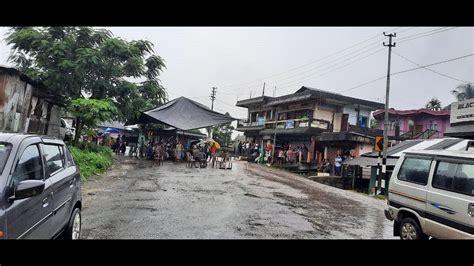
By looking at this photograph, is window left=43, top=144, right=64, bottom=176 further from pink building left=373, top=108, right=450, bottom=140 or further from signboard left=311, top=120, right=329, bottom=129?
pink building left=373, top=108, right=450, bottom=140

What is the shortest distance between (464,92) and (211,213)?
2892 centimetres

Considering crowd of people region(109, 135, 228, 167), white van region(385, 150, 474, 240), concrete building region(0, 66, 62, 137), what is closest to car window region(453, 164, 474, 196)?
white van region(385, 150, 474, 240)

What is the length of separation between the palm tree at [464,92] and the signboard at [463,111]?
16.1 metres

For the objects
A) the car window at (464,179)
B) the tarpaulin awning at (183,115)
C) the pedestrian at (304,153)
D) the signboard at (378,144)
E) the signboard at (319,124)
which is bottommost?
the car window at (464,179)

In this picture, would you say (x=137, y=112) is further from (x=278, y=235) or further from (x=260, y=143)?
(x=260, y=143)

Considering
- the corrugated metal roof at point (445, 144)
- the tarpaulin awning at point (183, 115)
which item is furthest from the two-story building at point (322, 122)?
the corrugated metal roof at point (445, 144)

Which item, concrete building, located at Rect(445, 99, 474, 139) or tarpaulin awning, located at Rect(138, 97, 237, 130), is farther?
tarpaulin awning, located at Rect(138, 97, 237, 130)

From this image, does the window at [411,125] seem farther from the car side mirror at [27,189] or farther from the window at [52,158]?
the car side mirror at [27,189]

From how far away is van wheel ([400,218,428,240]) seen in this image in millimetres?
6747

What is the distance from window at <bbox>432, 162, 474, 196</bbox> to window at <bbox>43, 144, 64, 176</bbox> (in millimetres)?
6222

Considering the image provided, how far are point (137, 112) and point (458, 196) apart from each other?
61.0 feet

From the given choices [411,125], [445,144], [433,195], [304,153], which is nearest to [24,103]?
[433,195]

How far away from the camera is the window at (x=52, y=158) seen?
471cm

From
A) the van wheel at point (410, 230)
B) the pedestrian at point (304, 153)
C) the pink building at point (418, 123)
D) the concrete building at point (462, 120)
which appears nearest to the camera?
the van wheel at point (410, 230)
